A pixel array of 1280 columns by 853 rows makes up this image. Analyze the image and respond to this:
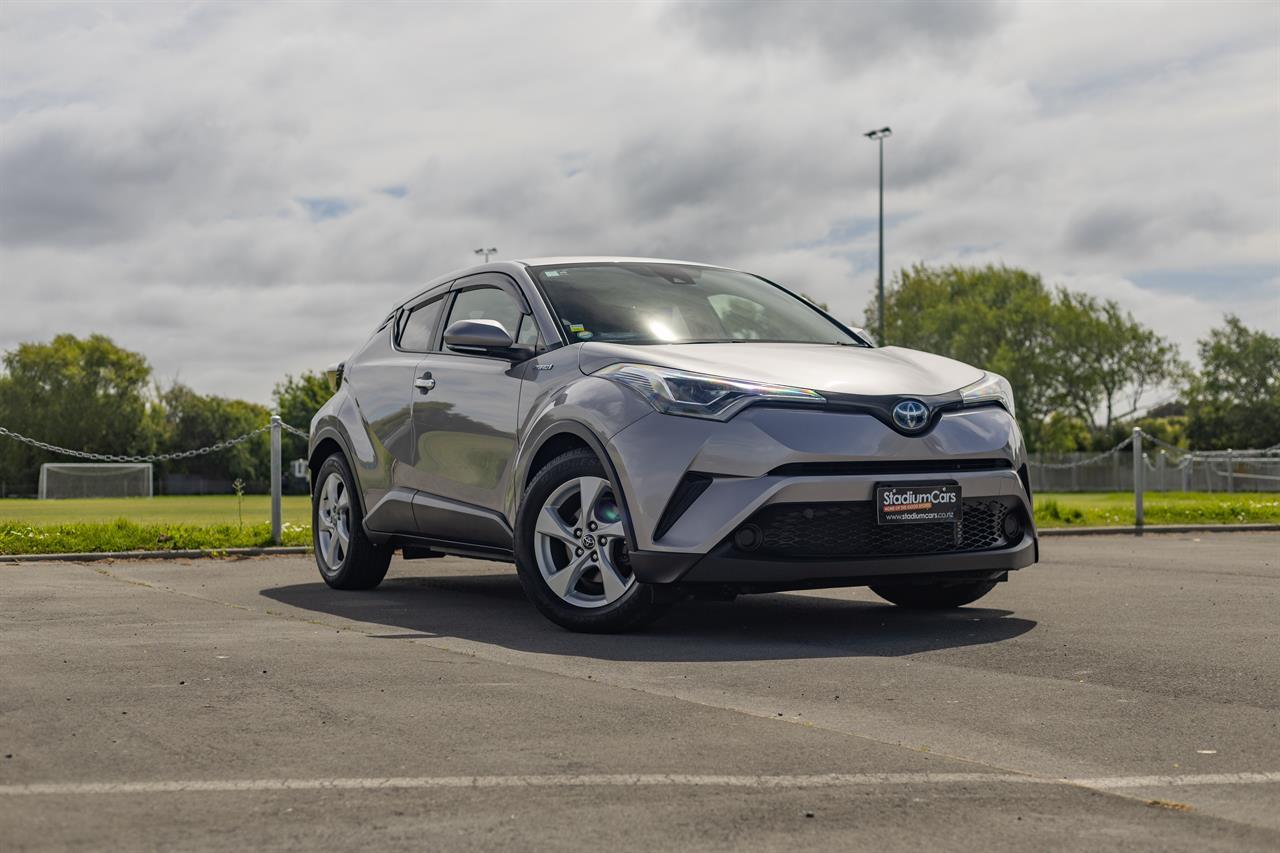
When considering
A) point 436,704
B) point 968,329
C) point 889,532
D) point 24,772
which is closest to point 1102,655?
point 889,532

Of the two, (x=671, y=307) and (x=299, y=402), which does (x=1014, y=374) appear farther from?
(x=671, y=307)

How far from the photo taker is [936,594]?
7.86 metres

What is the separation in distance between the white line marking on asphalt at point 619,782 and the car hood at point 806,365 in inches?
115

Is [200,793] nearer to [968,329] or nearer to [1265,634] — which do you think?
[1265,634]

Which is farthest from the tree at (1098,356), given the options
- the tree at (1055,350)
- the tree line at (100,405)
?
the tree line at (100,405)

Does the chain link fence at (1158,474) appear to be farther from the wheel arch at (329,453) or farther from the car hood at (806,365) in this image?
the car hood at (806,365)

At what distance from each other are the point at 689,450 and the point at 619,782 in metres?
2.73

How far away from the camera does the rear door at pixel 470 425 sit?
25.1 ft

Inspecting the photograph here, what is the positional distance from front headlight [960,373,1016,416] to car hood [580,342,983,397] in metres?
0.04

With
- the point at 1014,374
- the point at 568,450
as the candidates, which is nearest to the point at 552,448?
the point at 568,450

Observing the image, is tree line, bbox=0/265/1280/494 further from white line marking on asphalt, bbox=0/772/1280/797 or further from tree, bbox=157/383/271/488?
white line marking on asphalt, bbox=0/772/1280/797

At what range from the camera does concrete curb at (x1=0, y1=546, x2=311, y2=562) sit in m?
12.5

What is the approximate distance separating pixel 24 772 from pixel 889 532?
3794 millimetres

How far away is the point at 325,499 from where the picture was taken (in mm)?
9844
